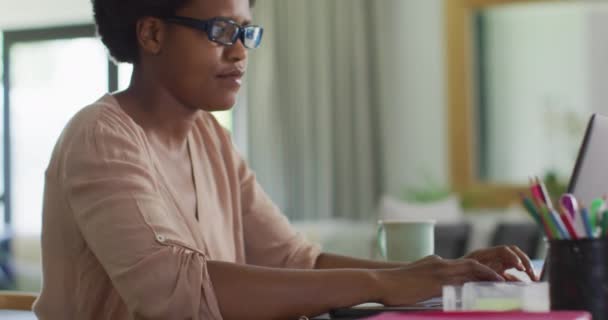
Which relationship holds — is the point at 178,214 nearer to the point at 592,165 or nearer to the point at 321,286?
the point at 321,286

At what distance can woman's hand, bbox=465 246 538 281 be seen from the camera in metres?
1.49

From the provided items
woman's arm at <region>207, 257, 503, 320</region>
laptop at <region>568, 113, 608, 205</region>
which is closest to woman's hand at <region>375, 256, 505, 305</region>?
woman's arm at <region>207, 257, 503, 320</region>

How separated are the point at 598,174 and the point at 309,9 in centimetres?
530

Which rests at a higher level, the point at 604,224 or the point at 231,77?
the point at 231,77

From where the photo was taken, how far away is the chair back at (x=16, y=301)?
65.8 inches

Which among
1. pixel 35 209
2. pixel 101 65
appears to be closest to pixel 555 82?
pixel 101 65

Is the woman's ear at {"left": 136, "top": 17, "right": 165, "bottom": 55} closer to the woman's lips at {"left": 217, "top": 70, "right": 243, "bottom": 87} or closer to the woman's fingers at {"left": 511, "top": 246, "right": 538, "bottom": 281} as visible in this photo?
the woman's lips at {"left": 217, "top": 70, "right": 243, "bottom": 87}

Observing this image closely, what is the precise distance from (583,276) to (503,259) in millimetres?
559

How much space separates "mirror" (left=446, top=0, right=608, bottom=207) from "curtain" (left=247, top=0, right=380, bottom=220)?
28.2 inches

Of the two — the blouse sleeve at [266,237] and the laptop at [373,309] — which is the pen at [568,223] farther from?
the blouse sleeve at [266,237]

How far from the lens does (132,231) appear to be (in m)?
1.29

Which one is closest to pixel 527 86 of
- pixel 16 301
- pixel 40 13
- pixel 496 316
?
pixel 40 13

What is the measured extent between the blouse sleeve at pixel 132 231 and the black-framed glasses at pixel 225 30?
251mm

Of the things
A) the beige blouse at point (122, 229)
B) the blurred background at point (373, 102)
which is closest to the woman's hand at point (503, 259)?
the beige blouse at point (122, 229)
